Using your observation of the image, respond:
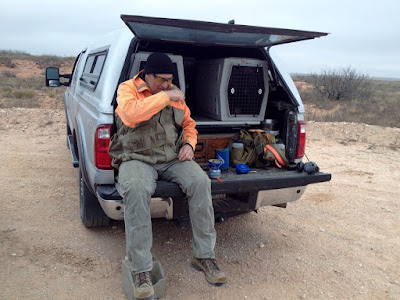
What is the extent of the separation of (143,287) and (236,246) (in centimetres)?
135

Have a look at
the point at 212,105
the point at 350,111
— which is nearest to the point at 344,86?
the point at 350,111

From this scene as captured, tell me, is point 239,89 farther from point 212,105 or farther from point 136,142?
point 136,142

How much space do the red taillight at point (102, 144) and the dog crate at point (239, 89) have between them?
4.20 feet

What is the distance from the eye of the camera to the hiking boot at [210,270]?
2.84 meters

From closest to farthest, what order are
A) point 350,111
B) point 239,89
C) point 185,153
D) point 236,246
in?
point 185,153 → point 236,246 → point 239,89 → point 350,111

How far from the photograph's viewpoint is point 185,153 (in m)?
3.17

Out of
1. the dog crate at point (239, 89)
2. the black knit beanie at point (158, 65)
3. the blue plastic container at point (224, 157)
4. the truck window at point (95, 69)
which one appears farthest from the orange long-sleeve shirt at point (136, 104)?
the dog crate at point (239, 89)

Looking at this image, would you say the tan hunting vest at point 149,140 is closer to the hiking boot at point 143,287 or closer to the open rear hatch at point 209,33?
the open rear hatch at point 209,33

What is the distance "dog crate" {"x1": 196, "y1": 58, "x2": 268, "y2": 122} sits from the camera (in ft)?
12.6

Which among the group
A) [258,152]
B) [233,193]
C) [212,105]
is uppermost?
[212,105]

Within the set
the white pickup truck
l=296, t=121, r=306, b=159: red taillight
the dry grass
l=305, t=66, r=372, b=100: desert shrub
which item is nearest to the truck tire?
the white pickup truck

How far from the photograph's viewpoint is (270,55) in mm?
3881

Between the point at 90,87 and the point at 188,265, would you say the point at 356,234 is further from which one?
the point at 90,87

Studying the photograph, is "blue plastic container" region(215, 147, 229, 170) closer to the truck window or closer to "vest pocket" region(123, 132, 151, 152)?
"vest pocket" region(123, 132, 151, 152)
